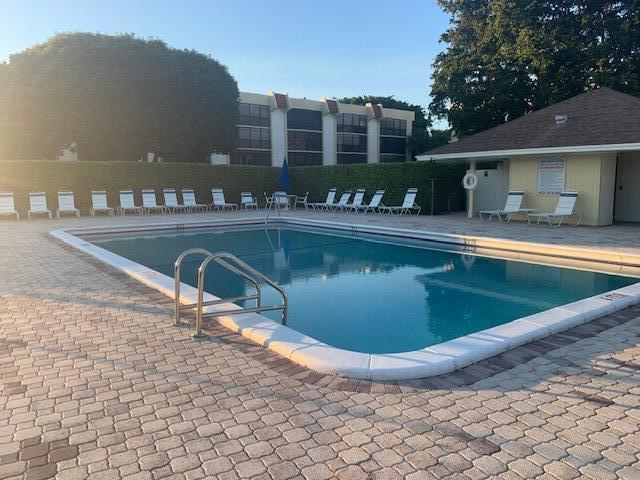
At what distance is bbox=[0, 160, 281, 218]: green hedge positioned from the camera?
17.5m

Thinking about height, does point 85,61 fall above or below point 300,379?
above

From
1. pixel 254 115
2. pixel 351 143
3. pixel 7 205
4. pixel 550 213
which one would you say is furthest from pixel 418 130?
pixel 7 205

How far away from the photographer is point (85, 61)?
23.4 metres

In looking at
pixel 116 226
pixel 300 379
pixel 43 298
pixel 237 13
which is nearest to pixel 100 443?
pixel 300 379

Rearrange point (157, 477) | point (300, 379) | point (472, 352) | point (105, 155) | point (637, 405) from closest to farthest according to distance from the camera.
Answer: point (157, 477) → point (637, 405) → point (300, 379) → point (472, 352) → point (105, 155)

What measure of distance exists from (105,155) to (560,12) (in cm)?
2458

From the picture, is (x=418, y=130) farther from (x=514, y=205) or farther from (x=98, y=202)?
(x=98, y=202)

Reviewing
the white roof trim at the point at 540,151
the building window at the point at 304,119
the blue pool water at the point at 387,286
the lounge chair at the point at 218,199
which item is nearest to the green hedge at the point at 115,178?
the lounge chair at the point at 218,199

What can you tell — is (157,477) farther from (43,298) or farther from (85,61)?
(85,61)

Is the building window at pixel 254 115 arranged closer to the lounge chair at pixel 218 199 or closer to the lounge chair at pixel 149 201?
the lounge chair at pixel 218 199

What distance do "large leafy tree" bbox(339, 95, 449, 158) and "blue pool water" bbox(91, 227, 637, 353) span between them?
115 feet

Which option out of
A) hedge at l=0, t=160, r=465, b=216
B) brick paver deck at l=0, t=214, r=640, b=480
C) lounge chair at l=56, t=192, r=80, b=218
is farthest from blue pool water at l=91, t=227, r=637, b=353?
lounge chair at l=56, t=192, r=80, b=218

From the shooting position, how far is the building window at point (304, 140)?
1656 inches

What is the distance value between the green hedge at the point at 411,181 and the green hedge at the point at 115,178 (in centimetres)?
486
